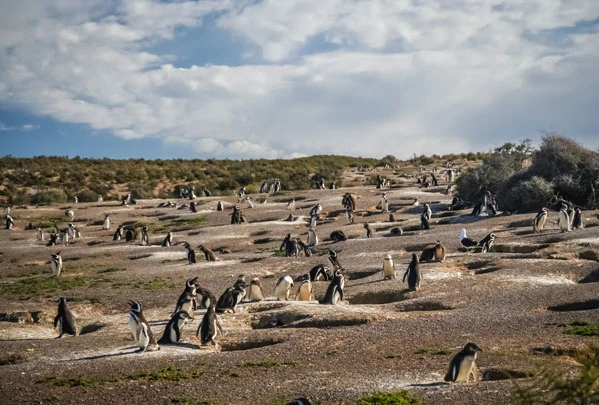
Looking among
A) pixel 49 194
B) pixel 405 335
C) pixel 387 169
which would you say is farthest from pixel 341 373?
pixel 387 169

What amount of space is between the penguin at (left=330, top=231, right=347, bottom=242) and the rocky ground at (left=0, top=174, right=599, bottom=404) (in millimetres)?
555

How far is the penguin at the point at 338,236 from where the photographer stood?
26344 mm

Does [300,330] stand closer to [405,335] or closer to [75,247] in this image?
[405,335]

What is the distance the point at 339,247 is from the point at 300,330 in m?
11.5

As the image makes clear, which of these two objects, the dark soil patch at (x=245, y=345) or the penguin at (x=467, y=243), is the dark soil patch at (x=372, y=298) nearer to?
the dark soil patch at (x=245, y=345)

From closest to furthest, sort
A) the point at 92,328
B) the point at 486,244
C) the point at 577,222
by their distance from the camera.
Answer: the point at 92,328
the point at 486,244
the point at 577,222

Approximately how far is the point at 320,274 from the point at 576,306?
7.32 meters

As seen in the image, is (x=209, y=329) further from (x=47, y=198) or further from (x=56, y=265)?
(x=47, y=198)

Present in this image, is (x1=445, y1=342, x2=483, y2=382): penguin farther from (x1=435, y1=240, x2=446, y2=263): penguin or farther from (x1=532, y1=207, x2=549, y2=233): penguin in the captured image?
(x1=532, y1=207, x2=549, y2=233): penguin

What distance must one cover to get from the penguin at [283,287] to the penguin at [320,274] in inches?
62.8

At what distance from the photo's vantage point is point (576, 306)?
1315 centimetres

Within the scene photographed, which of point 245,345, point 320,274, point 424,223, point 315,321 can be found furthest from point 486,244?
point 245,345

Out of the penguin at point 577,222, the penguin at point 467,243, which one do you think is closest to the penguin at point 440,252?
the penguin at point 467,243

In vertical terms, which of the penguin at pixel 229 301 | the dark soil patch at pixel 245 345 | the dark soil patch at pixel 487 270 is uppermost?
the dark soil patch at pixel 487 270
